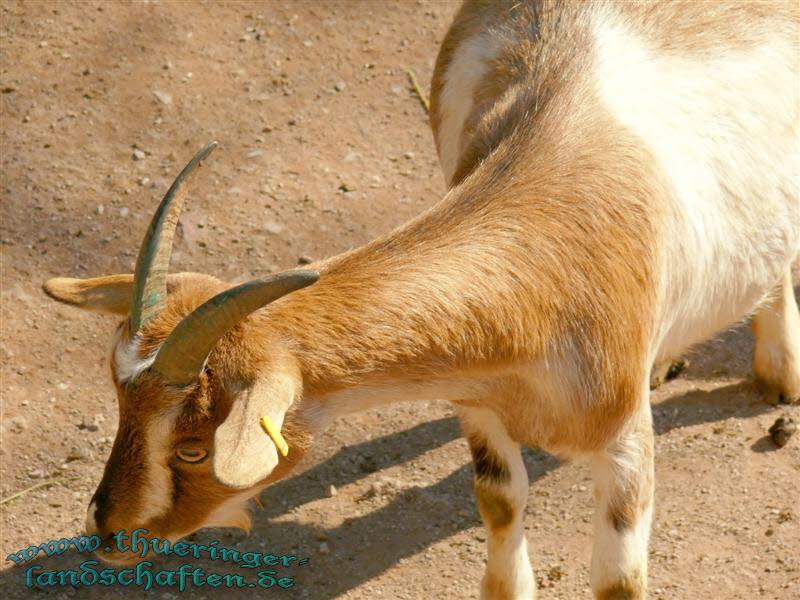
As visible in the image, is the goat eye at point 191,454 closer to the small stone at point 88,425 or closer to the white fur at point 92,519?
the white fur at point 92,519

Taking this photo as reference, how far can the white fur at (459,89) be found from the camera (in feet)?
15.8

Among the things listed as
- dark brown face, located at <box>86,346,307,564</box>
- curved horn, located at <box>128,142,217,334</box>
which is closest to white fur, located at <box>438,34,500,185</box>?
curved horn, located at <box>128,142,217,334</box>

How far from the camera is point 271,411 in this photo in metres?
3.34

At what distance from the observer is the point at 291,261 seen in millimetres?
6363

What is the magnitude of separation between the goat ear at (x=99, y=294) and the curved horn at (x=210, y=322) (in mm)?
507

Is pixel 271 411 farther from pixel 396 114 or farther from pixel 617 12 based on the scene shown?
pixel 396 114

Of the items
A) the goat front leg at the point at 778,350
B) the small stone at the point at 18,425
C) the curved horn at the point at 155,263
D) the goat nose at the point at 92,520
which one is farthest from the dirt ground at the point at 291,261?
the curved horn at the point at 155,263

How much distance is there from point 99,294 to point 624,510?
6.23 feet

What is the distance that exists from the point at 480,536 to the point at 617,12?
2.18m

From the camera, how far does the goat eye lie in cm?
363

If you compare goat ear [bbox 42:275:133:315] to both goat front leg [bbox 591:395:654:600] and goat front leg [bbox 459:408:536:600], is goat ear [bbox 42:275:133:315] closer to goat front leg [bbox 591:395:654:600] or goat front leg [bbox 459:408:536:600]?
goat front leg [bbox 459:408:536:600]

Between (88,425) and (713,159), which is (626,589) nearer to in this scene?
(713,159)

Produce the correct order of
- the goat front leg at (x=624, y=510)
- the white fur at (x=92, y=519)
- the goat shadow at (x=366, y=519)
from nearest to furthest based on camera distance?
the white fur at (x=92, y=519), the goat front leg at (x=624, y=510), the goat shadow at (x=366, y=519)

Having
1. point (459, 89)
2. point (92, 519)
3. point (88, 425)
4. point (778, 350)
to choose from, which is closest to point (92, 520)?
point (92, 519)
